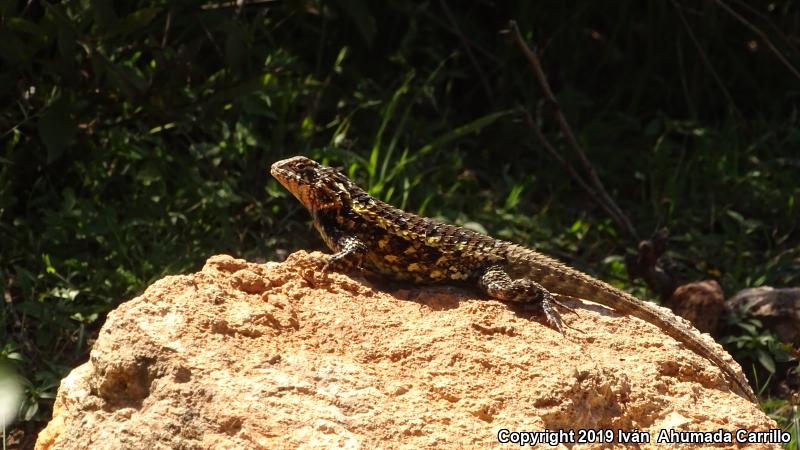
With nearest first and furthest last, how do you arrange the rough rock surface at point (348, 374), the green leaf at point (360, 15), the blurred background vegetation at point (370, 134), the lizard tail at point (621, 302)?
the rough rock surface at point (348, 374)
the lizard tail at point (621, 302)
the blurred background vegetation at point (370, 134)
the green leaf at point (360, 15)

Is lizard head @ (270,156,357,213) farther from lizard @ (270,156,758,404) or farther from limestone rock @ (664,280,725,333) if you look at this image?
limestone rock @ (664,280,725,333)

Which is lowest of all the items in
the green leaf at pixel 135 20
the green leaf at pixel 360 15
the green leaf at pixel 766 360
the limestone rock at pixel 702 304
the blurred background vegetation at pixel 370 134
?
the green leaf at pixel 766 360

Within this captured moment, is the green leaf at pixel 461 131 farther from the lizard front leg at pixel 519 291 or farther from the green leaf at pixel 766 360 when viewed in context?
the lizard front leg at pixel 519 291

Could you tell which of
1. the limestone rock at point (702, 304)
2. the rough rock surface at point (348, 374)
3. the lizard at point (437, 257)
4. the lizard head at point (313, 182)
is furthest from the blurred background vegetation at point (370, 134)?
the rough rock surface at point (348, 374)

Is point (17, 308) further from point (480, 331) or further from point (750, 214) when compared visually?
point (750, 214)

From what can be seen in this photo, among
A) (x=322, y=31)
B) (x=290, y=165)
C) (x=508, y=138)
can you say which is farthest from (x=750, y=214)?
(x=290, y=165)

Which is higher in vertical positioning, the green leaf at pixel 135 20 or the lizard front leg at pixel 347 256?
the green leaf at pixel 135 20

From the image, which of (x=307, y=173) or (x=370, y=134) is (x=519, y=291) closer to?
(x=307, y=173)

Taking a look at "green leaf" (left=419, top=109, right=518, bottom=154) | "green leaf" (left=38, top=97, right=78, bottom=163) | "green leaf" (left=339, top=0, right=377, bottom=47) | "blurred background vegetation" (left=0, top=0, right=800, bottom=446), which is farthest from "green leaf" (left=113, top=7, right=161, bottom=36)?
"green leaf" (left=419, top=109, right=518, bottom=154)
